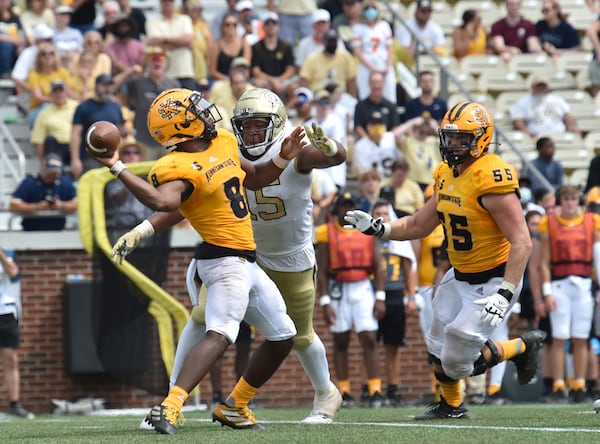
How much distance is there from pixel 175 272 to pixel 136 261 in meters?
0.92

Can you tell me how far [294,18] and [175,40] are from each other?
79.0 inches

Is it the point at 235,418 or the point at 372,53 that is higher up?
the point at 372,53

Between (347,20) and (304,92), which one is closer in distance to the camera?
(304,92)

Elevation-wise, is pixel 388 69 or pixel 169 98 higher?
pixel 388 69

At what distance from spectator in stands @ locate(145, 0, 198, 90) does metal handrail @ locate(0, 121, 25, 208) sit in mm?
1933

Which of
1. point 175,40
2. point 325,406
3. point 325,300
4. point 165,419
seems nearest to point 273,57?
point 175,40

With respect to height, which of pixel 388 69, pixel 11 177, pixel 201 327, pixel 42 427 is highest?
pixel 388 69

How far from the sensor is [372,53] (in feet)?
51.3

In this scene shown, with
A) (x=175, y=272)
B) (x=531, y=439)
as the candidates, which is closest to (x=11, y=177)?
(x=175, y=272)

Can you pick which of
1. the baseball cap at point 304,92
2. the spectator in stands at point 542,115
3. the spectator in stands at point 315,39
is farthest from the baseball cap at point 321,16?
the spectator in stands at point 542,115

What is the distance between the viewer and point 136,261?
1200 centimetres

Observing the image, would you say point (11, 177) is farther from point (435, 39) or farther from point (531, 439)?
point (531, 439)

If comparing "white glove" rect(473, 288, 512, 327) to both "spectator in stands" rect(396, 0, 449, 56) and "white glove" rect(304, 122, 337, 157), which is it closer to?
"white glove" rect(304, 122, 337, 157)

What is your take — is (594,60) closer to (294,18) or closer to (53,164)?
(294,18)
